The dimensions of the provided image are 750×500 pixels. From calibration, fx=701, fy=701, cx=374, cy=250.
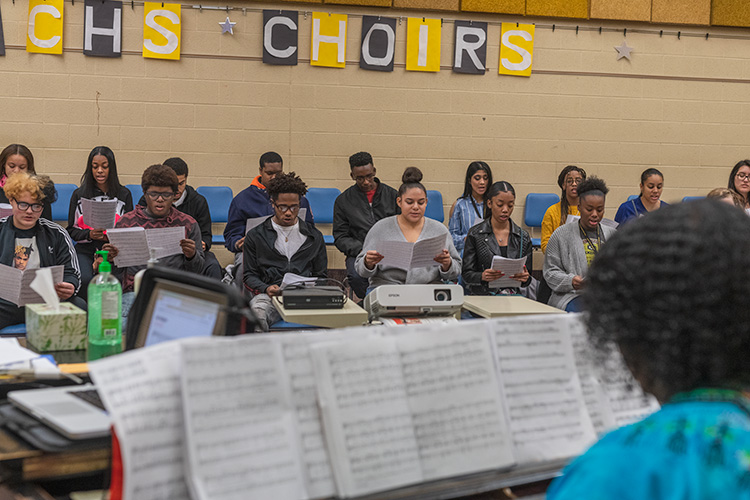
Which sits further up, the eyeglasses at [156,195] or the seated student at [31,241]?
the eyeglasses at [156,195]

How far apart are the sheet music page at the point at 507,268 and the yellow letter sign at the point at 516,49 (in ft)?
8.68

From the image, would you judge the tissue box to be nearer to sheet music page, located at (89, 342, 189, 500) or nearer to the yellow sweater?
sheet music page, located at (89, 342, 189, 500)

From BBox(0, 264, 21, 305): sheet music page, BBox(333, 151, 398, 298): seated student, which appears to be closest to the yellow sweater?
BBox(333, 151, 398, 298): seated student

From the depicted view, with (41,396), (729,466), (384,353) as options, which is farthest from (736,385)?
(41,396)

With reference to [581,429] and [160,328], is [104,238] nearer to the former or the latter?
[160,328]

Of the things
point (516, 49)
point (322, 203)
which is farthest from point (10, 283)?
point (516, 49)

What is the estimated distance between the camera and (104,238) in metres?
4.18

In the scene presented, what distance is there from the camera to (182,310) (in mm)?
1532

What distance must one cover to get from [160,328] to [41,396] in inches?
11.0

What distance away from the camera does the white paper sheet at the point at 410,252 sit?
357 cm

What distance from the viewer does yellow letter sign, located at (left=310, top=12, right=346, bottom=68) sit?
5.71 metres

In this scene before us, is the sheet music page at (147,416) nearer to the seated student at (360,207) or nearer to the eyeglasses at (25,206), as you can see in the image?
the eyeglasses at (25,206)

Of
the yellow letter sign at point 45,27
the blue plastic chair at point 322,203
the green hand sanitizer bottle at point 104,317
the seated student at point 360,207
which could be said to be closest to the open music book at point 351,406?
the green hand sanitizer bottle at point 104,317

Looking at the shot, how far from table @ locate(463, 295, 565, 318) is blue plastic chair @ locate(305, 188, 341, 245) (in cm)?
239
